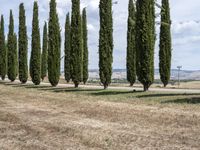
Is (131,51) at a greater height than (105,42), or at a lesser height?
lesser

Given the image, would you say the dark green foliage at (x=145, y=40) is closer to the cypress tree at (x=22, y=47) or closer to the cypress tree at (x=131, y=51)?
the cypress tree at (x=131, y=51)

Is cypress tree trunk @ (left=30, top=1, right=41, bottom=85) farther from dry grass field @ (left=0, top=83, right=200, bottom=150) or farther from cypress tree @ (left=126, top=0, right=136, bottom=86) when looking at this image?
dry grass field @ (left=0, top=83, right=200, bottom=150)

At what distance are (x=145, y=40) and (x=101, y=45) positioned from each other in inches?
236

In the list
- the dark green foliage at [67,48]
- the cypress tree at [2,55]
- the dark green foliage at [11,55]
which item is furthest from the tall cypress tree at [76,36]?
the cypress tree at [2,55]

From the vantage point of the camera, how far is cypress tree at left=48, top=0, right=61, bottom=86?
45.8 metres

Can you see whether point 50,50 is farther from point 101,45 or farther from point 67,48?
point 67,48

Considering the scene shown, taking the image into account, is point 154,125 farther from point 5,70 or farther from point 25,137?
point 5,70

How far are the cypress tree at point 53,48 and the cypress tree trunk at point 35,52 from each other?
15.5 ft

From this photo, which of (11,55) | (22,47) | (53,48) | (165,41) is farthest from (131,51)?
(11,55)

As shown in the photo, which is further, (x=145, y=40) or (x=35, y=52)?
(x=35, y=52)

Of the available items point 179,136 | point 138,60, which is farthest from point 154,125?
point 138,60

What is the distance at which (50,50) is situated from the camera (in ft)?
152

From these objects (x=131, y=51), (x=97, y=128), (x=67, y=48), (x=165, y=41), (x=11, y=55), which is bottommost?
(x=97, y=128)

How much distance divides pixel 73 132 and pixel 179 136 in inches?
125
